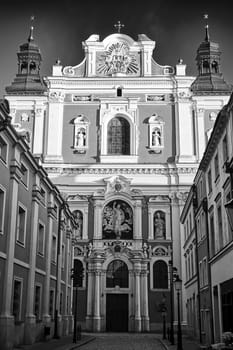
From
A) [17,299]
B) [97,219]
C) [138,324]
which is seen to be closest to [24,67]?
[97,219]

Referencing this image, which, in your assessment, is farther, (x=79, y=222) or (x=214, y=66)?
(x=214, y=66)

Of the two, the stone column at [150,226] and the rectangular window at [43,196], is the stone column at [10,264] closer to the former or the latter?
the rectangular window at [43,196]

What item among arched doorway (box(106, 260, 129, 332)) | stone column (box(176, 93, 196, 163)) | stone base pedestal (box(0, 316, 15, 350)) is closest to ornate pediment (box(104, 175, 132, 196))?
stone column (box(176, 93, 196, 163))

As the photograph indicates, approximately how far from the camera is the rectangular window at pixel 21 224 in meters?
23.5

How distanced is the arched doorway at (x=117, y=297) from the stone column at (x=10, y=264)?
23.2m

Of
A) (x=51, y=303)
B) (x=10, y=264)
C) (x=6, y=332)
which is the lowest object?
(x=6, y=332)

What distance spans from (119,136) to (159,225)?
30.4 feet

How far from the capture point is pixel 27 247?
2453cm

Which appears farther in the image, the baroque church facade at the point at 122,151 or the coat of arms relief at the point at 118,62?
the coat of arms relief at the point at 118,62

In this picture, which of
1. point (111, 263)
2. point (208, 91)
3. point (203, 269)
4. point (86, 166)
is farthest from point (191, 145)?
point (203, 269)

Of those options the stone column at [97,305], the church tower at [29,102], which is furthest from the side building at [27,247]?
the church tower at [29,102]

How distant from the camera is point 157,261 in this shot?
146 ft

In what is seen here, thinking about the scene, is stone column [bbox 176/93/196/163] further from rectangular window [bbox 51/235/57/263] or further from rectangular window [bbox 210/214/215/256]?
rectangular window [bbox 210/214/215/256]

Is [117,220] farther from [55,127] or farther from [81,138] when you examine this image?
[55,127]
